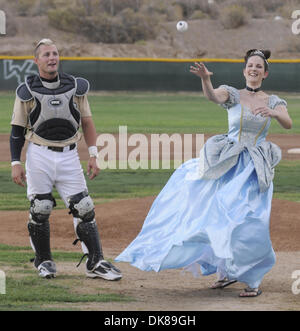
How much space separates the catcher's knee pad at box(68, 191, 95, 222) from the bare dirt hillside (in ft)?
118

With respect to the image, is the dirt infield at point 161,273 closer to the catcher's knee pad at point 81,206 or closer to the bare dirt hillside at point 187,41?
the catcher's knee pad at point 81,206

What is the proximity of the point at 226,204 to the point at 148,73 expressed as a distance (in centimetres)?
2642

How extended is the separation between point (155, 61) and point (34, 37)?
17.2 metres

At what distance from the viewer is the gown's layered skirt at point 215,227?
629 cm

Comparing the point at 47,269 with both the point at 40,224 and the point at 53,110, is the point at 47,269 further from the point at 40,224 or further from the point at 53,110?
the point at 53,110

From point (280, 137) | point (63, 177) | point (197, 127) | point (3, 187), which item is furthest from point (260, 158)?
point (197, 127)

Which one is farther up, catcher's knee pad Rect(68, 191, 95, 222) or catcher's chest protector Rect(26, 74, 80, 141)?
catcher's chest protector Rect(26, 74, 80, 141)

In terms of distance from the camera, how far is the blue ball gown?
20.7 feet

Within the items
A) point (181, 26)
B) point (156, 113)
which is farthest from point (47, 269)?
point (181, 26)

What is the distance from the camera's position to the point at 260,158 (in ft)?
22.1

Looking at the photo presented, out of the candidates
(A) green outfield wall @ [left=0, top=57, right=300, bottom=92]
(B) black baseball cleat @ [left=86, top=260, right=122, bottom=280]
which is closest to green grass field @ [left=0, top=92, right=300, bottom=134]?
(A) green outfield wall @ [left=0, top=57, right=300, bottom=92]

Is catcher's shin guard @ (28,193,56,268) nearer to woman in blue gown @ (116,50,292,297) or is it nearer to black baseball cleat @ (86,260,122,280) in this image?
black baseball cleat @ (86,260,122,280)

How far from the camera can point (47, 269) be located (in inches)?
281

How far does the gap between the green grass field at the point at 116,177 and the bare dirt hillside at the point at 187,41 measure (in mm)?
12109
